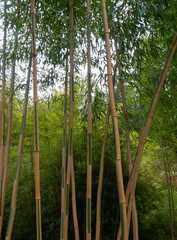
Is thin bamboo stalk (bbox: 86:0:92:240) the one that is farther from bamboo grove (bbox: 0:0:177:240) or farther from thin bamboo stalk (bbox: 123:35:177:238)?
thin bamboo stalk (bbox: 123:35:177:238)

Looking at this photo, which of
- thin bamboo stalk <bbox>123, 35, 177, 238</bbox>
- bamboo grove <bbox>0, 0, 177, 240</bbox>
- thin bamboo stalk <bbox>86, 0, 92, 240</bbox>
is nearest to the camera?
thin bamboo stalk <bbox>123, 35, 177, 238</bbox>

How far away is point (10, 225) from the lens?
248cm

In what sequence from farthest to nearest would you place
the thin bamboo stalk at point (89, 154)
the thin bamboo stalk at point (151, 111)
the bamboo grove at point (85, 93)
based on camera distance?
the thin bamboo stalk at point (89, 154) < the bamboo grove at point (85, 93) < the thin bamboo stalk at point (151, 111)

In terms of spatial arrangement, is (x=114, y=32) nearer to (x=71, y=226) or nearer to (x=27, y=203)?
(x=71, y=226)

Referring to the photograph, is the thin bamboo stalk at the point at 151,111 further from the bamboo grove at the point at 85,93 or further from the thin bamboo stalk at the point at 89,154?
the thin bamboo stalk at the point at 89,154

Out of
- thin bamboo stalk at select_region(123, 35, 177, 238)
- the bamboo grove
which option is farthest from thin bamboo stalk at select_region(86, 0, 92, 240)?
thin bamboo stalk at select_region(123, 35, 177, 238)

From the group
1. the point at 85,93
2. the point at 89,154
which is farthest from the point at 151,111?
the point at 85,93

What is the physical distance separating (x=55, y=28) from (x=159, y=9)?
45.5 inches

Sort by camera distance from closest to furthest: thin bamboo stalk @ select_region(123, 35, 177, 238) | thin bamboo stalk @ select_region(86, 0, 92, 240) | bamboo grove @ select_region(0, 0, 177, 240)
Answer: thin bamboo stalk @ select_region(123, 35, 177, 238) < bamboo grove @ select_region(0, 0, 177, 240) < thin bamboo stalk @ select_region(86, 0, 92, 240)

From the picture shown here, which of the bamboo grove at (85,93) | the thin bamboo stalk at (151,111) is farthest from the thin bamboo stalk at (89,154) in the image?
the thin bamboo stalk at (151,111)

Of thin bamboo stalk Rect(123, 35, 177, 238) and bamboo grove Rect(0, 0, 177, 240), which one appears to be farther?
bamboo grove Rect(0, 0, 177, 240)

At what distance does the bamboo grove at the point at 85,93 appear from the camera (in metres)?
2.17

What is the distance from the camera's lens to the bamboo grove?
7.11 feet

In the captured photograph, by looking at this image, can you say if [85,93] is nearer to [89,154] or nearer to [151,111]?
[89,154]
